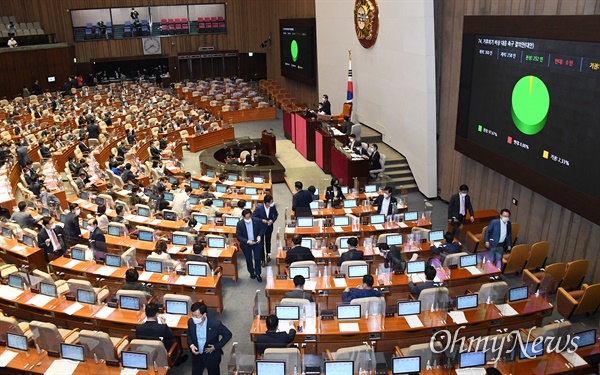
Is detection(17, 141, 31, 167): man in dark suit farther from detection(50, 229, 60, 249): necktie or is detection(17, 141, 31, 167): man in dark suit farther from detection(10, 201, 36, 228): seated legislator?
detection(50, 229, 60, 249): necktie

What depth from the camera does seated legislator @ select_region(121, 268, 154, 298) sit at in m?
8.03

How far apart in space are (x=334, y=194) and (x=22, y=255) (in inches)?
287

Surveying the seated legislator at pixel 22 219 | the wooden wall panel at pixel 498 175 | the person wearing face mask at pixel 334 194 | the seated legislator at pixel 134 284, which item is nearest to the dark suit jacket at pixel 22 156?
the seated legislator at pixel 22 219

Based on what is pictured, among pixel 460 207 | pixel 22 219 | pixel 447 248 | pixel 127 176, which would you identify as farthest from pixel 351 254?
pixel 127 176

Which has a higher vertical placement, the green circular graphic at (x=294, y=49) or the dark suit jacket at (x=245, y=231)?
the green circular graphic at (x=294, y=49)

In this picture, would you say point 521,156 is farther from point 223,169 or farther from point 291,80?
point 291,80

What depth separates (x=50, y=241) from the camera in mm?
9914

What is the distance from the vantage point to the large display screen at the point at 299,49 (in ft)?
81.2

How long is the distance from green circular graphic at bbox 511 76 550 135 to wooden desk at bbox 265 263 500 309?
327 cm

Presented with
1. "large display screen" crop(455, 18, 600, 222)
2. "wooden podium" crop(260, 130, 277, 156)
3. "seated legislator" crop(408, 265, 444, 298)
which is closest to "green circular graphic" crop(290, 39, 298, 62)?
"wooden podium" crop(260, 130, 277, 156)

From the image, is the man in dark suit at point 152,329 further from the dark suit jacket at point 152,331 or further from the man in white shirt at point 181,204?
the man in white shirt at point 181,204

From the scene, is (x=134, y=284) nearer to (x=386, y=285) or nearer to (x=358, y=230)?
(x=386, y=285)

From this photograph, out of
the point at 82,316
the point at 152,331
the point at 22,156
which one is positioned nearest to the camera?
the point at 152,331

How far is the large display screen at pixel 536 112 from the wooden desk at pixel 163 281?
6.68 meters
